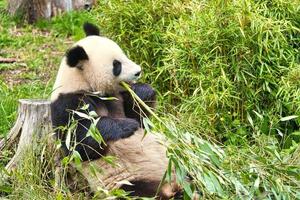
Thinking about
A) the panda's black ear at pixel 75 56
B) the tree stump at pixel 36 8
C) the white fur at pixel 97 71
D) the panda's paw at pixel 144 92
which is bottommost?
the tree stump at pixel 36 8

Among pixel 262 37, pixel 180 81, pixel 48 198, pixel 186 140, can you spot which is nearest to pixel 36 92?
pixel 180 81

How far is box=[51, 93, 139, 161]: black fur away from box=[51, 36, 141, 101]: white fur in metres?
0.12

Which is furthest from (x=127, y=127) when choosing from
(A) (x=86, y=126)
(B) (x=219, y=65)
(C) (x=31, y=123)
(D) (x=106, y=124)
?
(B) (x=219, y=65)

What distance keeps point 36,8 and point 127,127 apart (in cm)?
585

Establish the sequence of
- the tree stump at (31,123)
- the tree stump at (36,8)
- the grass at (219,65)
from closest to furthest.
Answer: the tree stump at (31,123)
the grass at (219,65)
the tree stump at (36,8)

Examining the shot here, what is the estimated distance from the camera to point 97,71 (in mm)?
4414

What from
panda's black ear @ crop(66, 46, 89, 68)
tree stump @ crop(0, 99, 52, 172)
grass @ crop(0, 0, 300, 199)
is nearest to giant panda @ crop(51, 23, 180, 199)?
panda's black ear @ crop(66, 46, 89, 68)

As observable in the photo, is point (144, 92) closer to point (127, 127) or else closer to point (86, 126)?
point (127, 127)

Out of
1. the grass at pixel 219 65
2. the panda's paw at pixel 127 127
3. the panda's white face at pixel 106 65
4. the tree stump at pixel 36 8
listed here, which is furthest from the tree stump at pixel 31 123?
the tree stump at pixel 36 8

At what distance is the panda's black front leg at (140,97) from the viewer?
180 inches

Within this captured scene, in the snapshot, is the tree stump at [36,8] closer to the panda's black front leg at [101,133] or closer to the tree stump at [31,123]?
the tree stump at [31,123]

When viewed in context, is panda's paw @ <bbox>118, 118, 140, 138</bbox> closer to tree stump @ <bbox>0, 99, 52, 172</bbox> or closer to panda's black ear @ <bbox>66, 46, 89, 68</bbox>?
panda's black ear @ <bbox>66, 46, 89, 68</bbox>

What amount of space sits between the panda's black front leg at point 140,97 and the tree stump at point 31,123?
60 cm

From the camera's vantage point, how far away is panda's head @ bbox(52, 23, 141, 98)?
4.36 meters
